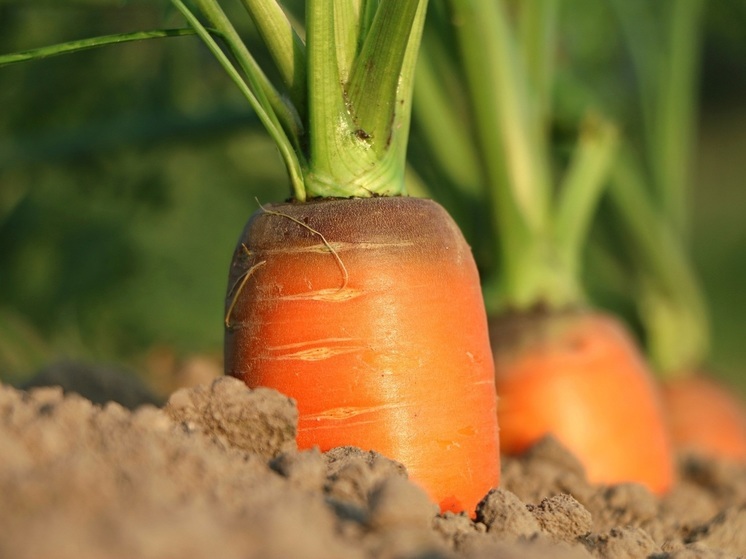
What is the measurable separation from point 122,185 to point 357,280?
2425mm

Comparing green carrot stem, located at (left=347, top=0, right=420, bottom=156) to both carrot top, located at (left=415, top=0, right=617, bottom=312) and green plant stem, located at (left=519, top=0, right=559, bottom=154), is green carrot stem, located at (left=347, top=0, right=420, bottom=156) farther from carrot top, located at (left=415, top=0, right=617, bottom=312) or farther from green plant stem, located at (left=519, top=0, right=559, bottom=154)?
green plant stem, located at (left=519, top=0, right=559, bottom=154)

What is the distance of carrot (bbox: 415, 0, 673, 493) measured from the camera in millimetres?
2057

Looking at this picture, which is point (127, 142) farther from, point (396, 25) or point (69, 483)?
point (69, 483)

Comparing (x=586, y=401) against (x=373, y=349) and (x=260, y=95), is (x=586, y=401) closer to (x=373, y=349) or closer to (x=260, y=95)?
(x=373, y=349)

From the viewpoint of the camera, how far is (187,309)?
4.03 m

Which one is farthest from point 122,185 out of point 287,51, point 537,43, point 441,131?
point 287,51

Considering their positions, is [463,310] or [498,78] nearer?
[463,310]

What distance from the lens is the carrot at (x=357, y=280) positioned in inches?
54.2

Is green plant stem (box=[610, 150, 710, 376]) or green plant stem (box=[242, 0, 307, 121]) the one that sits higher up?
green plant stem (box=[242, 0, 307, 121])

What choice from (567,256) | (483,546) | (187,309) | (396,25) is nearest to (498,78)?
(567,256)

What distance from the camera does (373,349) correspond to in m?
1.38

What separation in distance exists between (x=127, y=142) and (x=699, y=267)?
15.5 ft

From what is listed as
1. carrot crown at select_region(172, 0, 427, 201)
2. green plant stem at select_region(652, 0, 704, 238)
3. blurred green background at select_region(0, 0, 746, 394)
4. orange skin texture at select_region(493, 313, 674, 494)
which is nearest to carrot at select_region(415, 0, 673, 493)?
orange skin texture at select_region(493, 313, 674, 494)

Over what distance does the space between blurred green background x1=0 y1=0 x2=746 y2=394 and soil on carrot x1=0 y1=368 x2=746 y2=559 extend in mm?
1836
